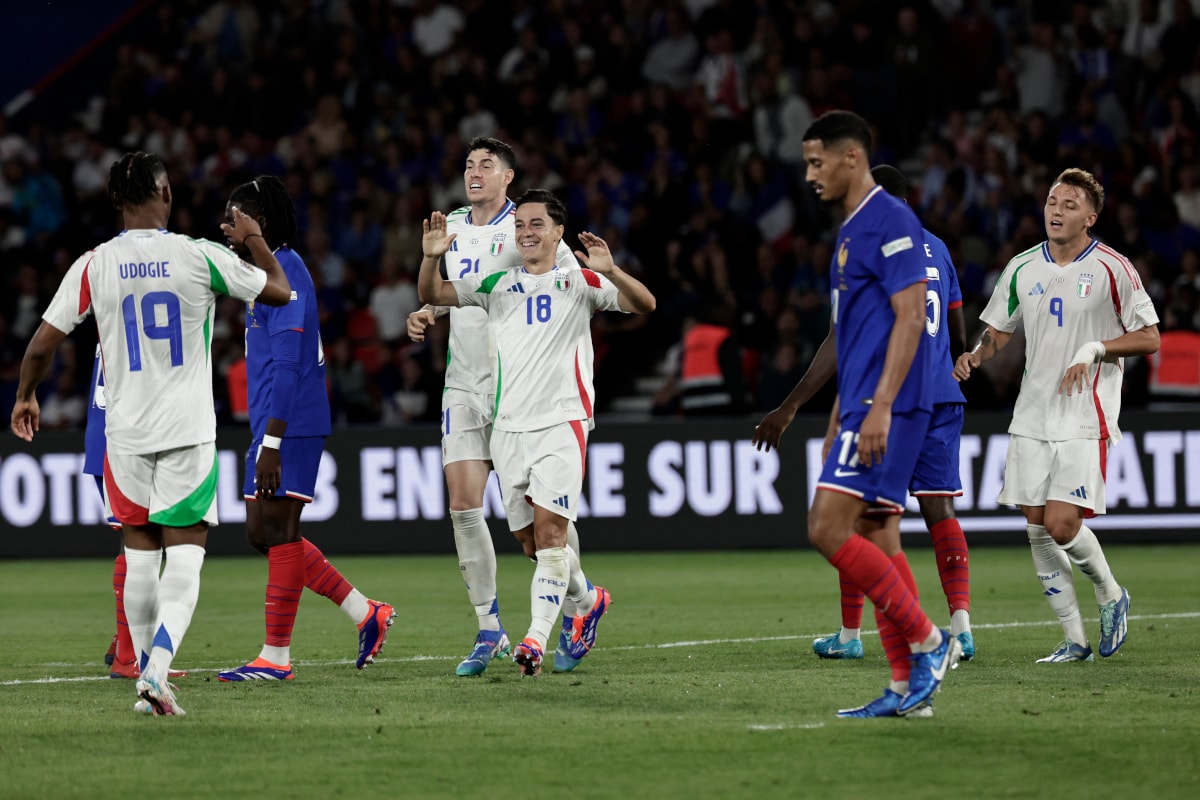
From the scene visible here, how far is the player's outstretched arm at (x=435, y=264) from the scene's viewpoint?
790 cm

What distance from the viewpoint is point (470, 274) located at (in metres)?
8.60

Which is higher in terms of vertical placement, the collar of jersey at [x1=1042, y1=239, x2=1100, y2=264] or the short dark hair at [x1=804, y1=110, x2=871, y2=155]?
the short dark hair at [x1=804, y1=110, x2=871, y2=155]

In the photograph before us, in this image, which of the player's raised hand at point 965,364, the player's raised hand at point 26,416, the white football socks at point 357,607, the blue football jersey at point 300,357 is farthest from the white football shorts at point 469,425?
the player's raised hand at point 965,364

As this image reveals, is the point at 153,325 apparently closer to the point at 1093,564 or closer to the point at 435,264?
the point at 435,264

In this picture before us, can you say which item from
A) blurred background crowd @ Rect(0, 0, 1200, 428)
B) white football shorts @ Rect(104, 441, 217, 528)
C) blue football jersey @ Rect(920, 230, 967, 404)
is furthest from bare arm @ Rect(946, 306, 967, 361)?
blurred background crowd @ Rect(0, 0, 1200, 428)

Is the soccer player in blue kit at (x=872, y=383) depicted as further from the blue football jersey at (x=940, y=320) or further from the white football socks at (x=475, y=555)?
the white football socks at (x=475, y=555)

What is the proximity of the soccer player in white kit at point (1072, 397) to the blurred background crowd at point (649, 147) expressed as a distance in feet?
23.8

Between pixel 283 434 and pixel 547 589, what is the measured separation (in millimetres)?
1452

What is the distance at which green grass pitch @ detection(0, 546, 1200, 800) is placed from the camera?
209 inches

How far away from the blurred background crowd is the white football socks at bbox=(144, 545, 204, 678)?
9465mm

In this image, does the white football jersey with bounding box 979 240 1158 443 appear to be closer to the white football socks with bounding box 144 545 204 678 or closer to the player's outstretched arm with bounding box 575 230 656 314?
the player's outstretched arm with bounding box 575 230 656 314

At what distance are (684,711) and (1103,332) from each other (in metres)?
3.23

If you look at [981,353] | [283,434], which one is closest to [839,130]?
[981,353]

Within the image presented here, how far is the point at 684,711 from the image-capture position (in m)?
6.65
